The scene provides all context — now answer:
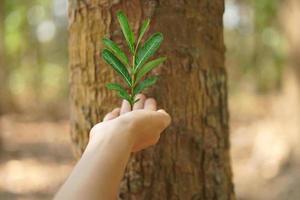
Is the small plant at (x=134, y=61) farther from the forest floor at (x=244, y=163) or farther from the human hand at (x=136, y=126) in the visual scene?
the forest floor at (x=244, y=163)

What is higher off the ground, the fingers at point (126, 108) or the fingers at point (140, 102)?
the fingers at point (140, 102)

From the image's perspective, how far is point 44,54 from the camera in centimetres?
1352

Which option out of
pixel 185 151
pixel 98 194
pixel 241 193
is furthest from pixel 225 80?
pixel 241 193

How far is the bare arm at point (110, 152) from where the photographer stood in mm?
1007

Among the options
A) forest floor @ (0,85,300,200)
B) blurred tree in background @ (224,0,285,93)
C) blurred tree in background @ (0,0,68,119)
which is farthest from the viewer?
blurred tree in background @ (224,0,285,93)

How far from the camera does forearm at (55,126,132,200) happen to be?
1000 mm

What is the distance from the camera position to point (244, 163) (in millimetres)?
5664

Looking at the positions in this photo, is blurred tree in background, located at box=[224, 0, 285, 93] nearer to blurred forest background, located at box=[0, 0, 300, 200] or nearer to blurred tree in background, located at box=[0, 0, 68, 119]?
blurred forest background, located at box=[0, 0, 300, 200]

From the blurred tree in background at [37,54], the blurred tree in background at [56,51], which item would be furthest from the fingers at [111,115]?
the blurred tree in background at [37,54]

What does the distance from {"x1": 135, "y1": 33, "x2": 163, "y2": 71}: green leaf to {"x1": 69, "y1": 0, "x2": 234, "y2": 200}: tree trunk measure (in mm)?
207

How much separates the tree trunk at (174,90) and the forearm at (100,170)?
33cm

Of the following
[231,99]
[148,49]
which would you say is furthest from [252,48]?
[148,49]

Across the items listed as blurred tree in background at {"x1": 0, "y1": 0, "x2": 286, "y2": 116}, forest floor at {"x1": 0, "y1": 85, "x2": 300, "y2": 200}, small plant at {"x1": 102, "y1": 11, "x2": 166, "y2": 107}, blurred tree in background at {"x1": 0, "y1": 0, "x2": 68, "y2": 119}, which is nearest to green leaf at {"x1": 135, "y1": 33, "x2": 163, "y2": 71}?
small plant at {"x1": 102, "y1": 11, "x2": 166, "y2": 107}

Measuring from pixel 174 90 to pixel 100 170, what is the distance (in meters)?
0.45
